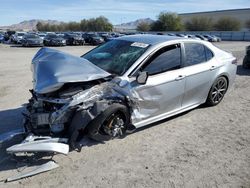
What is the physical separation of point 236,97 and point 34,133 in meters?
5.54

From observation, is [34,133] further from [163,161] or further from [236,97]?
[236,97]

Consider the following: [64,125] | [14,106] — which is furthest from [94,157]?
[14,106]

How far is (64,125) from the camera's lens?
14.8ft

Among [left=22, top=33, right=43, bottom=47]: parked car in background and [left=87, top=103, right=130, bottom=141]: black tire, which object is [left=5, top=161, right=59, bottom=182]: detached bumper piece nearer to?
[left=87, top=103, right=130, bottom=141]: black tire

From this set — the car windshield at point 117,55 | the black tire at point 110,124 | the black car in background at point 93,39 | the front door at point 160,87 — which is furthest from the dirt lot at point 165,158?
the black car in background at point 93,39

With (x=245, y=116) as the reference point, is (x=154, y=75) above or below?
above

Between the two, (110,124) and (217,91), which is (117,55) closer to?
(110,124)

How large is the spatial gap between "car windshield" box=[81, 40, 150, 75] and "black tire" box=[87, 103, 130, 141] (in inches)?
27.2

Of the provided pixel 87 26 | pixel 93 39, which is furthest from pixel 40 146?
pixel 87 26

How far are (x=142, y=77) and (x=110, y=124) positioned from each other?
89 centimetres

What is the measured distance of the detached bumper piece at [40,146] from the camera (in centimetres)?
392

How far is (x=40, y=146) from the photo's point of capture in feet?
13.1

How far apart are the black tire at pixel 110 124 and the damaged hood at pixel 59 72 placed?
1.82ft

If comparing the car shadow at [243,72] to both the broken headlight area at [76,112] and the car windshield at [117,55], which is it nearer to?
the car windshield at [117,55]
